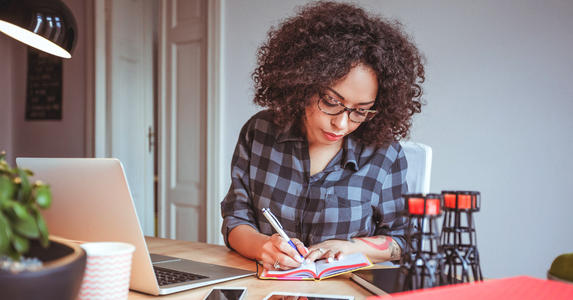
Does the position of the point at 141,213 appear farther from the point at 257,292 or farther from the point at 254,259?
the point at 257,292

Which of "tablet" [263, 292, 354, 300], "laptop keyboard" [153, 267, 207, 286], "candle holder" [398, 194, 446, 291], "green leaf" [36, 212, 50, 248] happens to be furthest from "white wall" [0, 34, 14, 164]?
"candle holder" [398, 194, 446, 291]

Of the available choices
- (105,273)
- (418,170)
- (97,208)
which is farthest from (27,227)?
(418,170)

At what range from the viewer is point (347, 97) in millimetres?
1197

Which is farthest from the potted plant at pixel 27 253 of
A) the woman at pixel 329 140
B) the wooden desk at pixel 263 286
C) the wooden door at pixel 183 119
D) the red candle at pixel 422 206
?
the wooden door at pixel 183 119

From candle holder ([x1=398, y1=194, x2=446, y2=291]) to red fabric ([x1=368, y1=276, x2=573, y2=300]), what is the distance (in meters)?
0.03

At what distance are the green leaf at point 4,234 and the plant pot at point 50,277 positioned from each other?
0.08 feet

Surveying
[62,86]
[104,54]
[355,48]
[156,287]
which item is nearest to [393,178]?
[355,48]

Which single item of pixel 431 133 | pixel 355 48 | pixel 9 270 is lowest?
pixel 9 270

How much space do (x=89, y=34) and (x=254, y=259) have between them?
2.89 m

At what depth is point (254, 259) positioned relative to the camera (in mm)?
1163

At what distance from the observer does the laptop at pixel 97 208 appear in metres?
0.71

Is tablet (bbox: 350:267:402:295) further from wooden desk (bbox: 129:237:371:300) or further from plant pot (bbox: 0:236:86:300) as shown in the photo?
plant pot (bbox: 0:236:86:300)

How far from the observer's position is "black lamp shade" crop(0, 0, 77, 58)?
1.06 m

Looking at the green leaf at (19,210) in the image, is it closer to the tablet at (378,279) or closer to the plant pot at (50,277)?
the plant pot at (50,277)
